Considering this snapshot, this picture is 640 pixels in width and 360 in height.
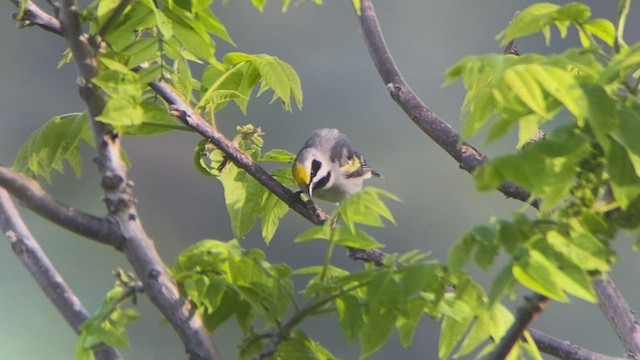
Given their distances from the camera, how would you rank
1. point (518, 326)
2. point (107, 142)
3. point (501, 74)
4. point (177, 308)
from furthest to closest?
point (107, 142) < point (177, 308) < point (501, 74) < point (518, 326)

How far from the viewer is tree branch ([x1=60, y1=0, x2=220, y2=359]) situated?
1.47m

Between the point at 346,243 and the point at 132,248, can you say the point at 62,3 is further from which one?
the point at 346,243

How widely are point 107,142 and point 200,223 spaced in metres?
2.17

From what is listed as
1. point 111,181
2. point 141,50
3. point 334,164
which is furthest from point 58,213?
point 334,164

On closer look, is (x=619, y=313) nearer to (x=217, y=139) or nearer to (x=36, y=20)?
(x=217, y=139)

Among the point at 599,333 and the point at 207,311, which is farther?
the point at 599,333

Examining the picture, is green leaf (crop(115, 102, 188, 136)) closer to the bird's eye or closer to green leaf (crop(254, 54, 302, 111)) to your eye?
green leaf (crop(254, 54, 302, 111))

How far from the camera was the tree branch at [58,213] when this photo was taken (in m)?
1.48

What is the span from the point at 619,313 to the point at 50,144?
1.30 metres

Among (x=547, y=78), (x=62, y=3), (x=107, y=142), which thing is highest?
(x=62, y=3)

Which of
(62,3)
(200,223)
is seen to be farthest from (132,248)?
(200,223)

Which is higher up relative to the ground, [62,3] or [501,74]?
[62,3]

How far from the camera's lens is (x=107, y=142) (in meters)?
1.58

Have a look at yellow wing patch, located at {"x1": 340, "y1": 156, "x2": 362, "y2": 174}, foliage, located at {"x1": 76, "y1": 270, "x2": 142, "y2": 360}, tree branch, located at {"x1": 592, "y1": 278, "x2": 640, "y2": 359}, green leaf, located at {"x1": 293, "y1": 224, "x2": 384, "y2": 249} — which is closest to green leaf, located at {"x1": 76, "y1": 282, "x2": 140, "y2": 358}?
foliage, located at {"x1": 76, "y1": 270, "x2": 142, "y2": 360}
